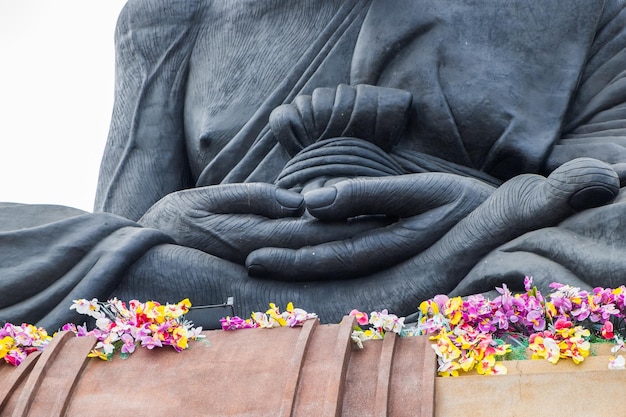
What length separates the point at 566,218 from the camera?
18.5 feet

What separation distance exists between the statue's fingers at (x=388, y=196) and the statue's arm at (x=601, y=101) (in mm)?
725

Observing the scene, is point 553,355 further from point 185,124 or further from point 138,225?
point 185,124

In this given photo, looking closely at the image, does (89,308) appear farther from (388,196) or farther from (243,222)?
(388,196)

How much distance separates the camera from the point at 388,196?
596 centimetres

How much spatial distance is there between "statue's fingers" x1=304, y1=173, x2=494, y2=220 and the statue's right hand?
10 centimetres

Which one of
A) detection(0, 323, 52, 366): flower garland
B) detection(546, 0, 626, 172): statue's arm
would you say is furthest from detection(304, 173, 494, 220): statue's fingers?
detection(0, 323, 52, 366): flower garland

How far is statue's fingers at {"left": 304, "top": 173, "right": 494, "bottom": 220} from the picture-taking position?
5.93 metres

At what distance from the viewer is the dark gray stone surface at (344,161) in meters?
5.83

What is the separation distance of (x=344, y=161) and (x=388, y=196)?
0.50 meters

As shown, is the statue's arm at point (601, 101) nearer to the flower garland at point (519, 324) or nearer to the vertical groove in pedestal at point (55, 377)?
the flower garland at point (519, 324)

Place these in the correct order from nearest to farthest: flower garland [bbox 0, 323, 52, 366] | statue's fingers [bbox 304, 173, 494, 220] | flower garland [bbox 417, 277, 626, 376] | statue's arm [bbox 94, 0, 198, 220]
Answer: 1. flower garland [bbox 417, 277, 626, 376]
2. flower garland [bbox 0, 323, 52, 366]
3. statue's fingers [bbox 304, 173, 494, 220]
4. statue's arm [bbox 94, 0, 198, 220]

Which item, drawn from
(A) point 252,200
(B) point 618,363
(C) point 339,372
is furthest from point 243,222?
(B) point 618,363

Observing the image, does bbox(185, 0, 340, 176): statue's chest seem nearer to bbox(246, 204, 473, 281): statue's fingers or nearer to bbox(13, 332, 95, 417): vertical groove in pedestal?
bbox(246, 204, 473, 281): statue's fingers

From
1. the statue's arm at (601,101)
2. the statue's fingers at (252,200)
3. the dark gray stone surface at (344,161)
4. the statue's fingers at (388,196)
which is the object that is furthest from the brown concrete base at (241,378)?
the statue's arm at (601,101)
